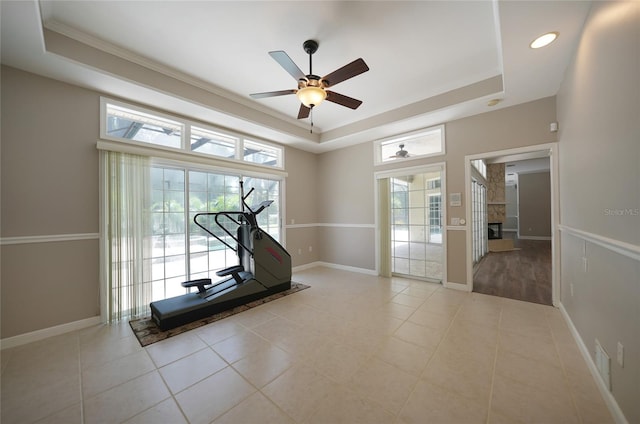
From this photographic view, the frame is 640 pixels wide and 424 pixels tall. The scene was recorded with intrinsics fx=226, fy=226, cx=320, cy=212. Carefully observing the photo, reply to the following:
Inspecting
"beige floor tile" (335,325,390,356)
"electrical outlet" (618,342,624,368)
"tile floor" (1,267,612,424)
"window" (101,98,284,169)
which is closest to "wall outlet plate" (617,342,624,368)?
"electrical outlet" (618,342,624,368)

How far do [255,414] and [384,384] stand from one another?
0.93 m

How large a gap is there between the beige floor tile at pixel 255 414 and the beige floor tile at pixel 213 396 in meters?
0.05

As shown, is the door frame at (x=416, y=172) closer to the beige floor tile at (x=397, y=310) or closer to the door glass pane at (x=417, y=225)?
the door glass pane at (x=417, y=225)

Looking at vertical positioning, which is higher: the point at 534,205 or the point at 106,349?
the point at 534,205

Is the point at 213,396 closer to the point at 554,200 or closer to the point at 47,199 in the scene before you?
the point at 47,199

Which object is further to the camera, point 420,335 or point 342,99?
point 342,99

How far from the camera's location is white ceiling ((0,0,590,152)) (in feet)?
6.59

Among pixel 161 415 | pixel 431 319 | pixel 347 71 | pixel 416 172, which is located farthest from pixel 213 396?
pixel 416 172

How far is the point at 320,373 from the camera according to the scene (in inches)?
72.2

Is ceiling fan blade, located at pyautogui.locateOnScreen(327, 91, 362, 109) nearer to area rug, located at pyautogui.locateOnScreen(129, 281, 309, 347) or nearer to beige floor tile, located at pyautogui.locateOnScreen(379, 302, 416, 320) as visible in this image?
beige floor tile, located at pyautogui.locateOnScreen(379, 302, 416, 320)

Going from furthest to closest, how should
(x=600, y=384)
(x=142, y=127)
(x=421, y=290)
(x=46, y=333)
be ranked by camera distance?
(x=421, y=290)
(x=142, y=127)
(x=46, y=333)
(x=600, y=384)

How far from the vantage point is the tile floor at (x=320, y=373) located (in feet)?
4.81

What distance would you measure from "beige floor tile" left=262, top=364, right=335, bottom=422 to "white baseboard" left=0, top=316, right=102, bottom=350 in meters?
2.53

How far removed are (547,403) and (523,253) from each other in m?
6.71
